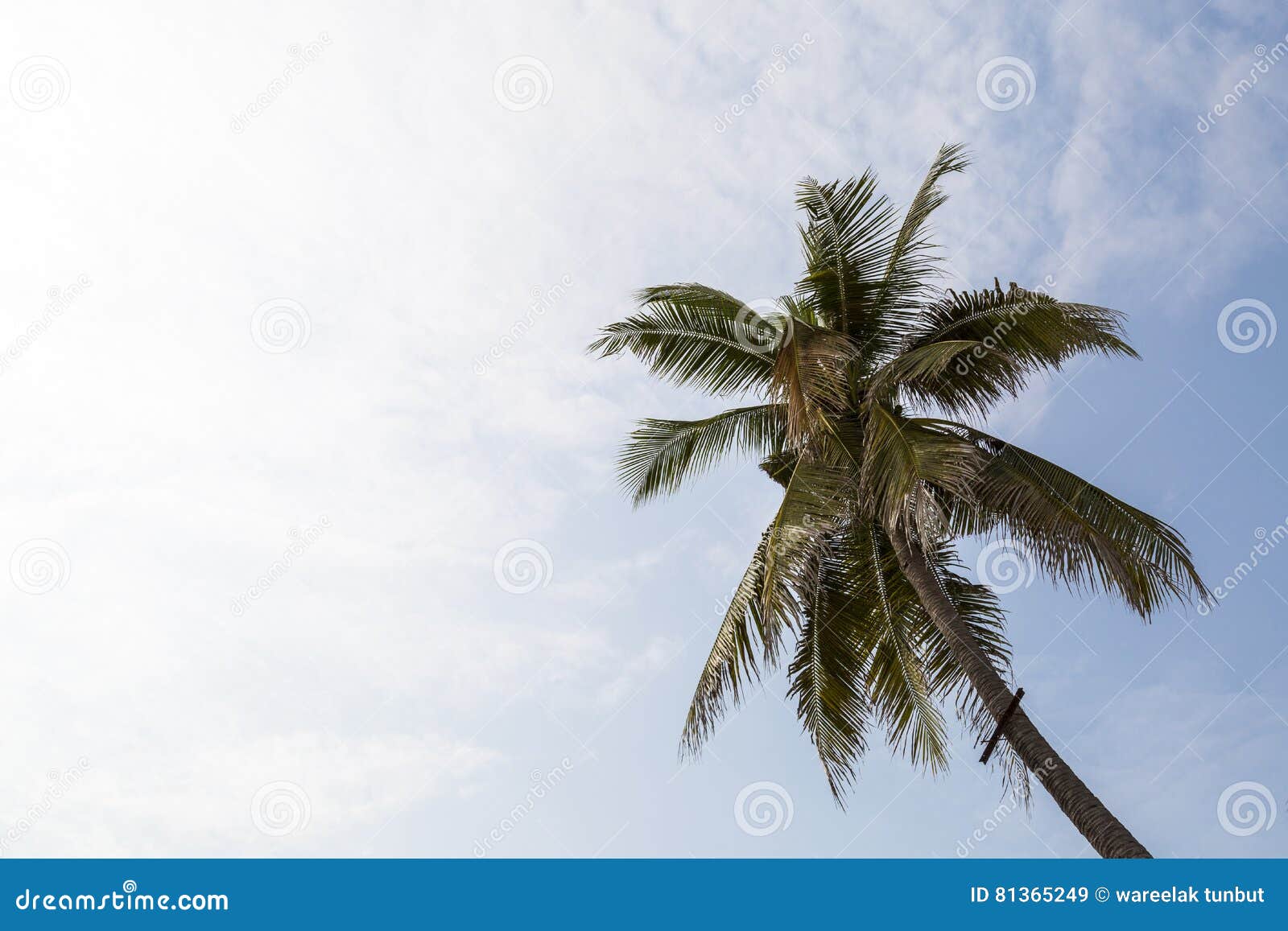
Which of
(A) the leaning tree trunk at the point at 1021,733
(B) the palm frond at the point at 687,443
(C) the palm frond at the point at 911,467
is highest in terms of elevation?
(B) the palm frond at the point at 687,443

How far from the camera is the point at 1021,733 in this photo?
8.48 m

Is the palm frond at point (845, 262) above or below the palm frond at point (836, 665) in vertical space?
above

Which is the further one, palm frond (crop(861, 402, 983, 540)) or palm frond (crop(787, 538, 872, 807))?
palm frond (crop(787, 538, 872, 807))

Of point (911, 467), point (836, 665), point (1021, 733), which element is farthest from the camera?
point (836, 665)

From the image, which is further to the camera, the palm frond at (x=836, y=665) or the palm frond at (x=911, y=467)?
the palm frond at (x=836, y=665)

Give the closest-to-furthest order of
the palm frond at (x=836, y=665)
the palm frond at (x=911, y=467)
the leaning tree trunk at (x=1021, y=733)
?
the leaning tree trunk at (x=1021, y=733), the palm frond at (x=911, y=467), the palm frond at (x=836, y=665)

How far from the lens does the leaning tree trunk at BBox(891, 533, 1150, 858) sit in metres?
7.54

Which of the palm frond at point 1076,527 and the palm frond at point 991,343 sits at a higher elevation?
the palm frond at point 991,343

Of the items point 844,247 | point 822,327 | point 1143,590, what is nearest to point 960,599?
point 1143,590

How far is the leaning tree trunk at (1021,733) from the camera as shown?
24.7 ft

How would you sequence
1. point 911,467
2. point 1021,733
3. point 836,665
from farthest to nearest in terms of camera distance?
point 836,665 < point 911,467 < point 1021,733

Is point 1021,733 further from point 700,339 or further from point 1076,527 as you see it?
point 700,339

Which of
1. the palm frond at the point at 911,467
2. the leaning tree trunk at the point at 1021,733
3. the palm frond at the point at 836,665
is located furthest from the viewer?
the palm frond at the point at 836,665

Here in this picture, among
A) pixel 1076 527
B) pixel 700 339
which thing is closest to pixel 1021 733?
pixel 1076 527
